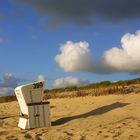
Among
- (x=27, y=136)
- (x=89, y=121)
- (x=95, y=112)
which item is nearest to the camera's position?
(x=27, y=136)

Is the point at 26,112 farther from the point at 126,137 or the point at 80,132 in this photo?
the point at 126,137

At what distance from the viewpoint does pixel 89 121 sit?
1351 centimetres

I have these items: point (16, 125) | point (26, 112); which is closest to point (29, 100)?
point (26, 112)

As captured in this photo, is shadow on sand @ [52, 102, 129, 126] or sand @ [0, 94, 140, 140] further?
→ shadow on sand @ [52, 102, 129, 126]

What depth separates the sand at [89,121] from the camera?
11492 millimetres

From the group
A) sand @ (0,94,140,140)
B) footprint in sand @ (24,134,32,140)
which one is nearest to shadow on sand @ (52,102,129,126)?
sand @ (0,94,140,140)

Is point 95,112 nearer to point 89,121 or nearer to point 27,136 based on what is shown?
point 89,121

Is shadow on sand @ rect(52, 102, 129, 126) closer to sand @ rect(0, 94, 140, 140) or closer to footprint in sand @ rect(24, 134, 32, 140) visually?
sand @ rect(0, 94, 140, 140)

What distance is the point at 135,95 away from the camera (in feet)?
53.6

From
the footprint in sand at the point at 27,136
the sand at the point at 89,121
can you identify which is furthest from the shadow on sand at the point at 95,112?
the footprint in sand at the point at 27,136

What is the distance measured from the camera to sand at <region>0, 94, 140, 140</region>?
11.5 meters

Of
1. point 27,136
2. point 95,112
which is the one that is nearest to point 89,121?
point 95,112

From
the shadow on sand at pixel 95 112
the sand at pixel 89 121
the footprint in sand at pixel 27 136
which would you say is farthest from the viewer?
the shadow on sand at pixel 95 112

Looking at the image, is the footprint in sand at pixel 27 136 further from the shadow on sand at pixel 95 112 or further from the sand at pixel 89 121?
the shadow on sand at pixel 95 112
